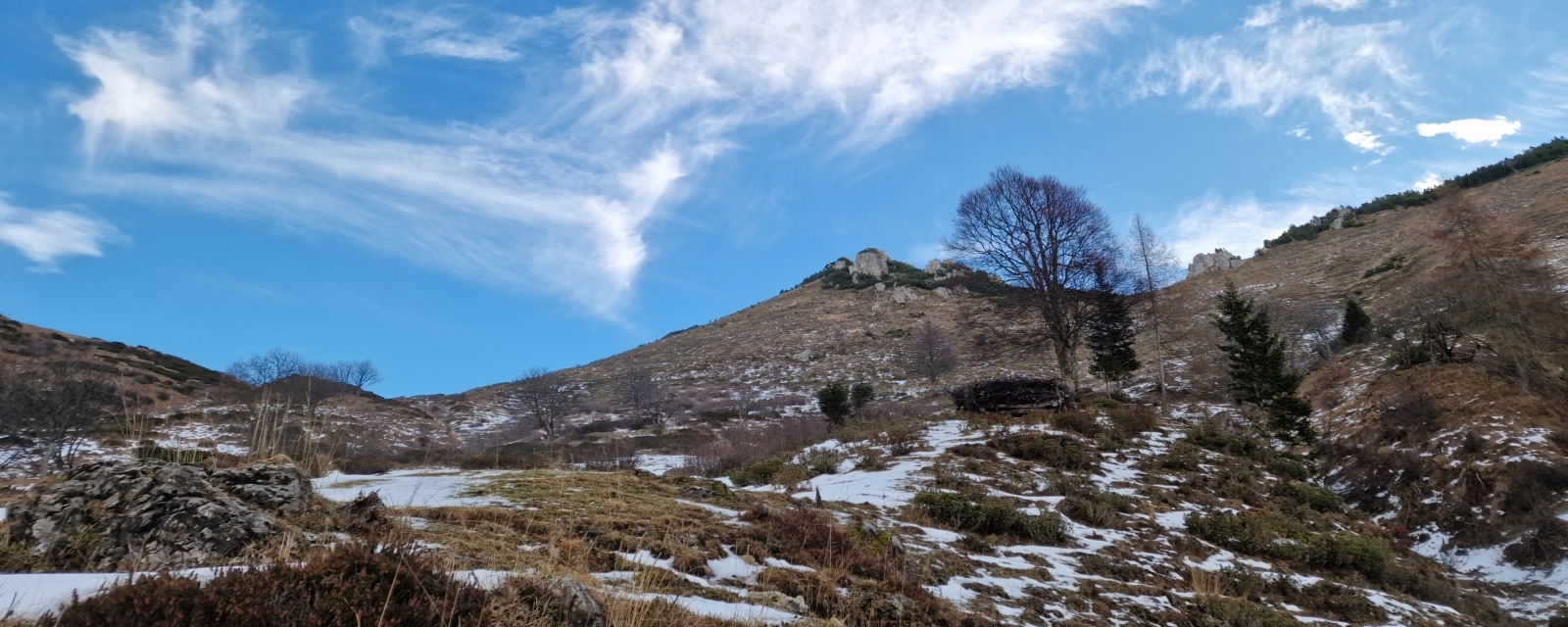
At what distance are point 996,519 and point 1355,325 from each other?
29.1m

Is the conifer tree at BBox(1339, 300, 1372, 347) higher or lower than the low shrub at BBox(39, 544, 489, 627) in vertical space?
higher

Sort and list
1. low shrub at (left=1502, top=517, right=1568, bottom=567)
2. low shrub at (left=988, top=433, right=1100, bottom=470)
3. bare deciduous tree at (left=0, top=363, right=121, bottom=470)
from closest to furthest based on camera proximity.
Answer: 1. low shrub at (left=1502, top=517, right=1568, bottom=567)
2. low shrub at (left=988, top=433, right=1100, bottom=470)
3. bare deciduous tree at (left=0, top=363, right=121, bottom=470)

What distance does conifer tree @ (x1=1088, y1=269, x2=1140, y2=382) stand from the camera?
2300 cm

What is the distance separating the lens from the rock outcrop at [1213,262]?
71.2 m

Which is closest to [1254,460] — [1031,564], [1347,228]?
[1031,564]

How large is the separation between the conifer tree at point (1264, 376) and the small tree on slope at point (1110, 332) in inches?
122

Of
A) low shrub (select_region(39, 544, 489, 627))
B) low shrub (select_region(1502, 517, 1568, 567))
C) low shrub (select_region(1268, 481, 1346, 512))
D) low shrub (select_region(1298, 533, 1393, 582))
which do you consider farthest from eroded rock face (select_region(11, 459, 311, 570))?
low shrub (select_region(1502, 517, 1568, 567))

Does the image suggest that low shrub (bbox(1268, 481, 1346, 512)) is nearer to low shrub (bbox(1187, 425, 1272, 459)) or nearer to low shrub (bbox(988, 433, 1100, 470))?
low shrub (bbox(1187, 425, 1272, 459))

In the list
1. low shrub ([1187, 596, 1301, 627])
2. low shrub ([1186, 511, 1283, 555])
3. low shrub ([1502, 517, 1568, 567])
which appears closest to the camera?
low shrub ([1187, 596, 1301, 627])

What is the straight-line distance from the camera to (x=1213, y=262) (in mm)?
75188

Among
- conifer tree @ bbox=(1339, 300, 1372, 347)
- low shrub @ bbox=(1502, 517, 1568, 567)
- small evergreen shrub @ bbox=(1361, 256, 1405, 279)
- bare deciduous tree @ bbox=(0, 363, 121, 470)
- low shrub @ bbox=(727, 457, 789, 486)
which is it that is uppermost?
small evergreen shrub @ bbox=(1361, 256, 1405, 279)

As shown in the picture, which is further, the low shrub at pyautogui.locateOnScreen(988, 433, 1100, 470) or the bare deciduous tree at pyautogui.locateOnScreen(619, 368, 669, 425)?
the bare deciduous tree at pyautogui.locateOnScreen(619, 368, 669, 425)

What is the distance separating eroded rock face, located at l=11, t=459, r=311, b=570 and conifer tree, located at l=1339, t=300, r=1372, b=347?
119 ft

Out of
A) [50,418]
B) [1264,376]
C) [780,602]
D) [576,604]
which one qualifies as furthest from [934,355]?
[576,604]
